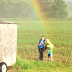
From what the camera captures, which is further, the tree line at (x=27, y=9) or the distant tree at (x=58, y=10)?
the tree line at (x=27, y=9)

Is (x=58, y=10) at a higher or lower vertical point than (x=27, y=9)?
lower

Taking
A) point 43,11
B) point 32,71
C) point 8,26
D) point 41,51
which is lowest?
point 32,71

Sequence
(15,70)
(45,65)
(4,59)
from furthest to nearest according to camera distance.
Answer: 1. (45,65)
2. (15,70)
3. (4,59)

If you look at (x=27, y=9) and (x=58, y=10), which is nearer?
(x=58, y=10)

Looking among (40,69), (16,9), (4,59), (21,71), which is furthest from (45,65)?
(16,9)

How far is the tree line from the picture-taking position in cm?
8012

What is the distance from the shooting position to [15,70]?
8133 mm

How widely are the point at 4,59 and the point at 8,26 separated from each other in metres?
1.16

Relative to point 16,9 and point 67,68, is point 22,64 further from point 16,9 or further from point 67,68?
point 16,9

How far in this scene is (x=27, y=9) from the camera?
94.3 m

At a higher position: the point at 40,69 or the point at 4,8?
the point at 4,8

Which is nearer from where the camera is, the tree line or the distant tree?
the distant tree

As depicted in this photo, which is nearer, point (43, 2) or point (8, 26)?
point (8, 26)

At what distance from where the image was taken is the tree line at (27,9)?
80.1 metres
